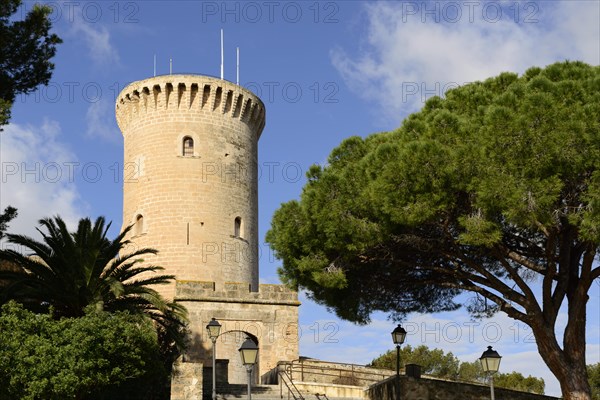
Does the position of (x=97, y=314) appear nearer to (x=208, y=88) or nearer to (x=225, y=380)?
(x=225, y=380)

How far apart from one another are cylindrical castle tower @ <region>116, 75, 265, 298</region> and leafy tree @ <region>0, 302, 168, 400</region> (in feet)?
35.0

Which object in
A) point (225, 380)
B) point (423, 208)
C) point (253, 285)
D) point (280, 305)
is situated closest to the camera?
point (423, 208)

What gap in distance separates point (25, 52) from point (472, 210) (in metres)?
10.5

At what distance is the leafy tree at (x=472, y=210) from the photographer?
15523 mm

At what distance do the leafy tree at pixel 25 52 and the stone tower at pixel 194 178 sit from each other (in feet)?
39.3

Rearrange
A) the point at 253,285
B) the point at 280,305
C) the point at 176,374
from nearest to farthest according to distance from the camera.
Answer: the point at 176,374 < the point at 280,305 < the point at 253,285

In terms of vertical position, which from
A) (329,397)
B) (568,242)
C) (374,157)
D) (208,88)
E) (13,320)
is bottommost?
(329,397)

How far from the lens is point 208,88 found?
102 ft

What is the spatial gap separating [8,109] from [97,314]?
505 centimetres

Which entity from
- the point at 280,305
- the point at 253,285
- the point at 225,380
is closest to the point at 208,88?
the point at 253,285

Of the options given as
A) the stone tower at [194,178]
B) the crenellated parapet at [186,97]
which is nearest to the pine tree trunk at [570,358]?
the stone tower at [194,178]

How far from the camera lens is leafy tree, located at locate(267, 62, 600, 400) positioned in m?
15.5

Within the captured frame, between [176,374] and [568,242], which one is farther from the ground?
[568,242]

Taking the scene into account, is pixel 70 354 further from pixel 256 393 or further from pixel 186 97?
pixel 186 97
